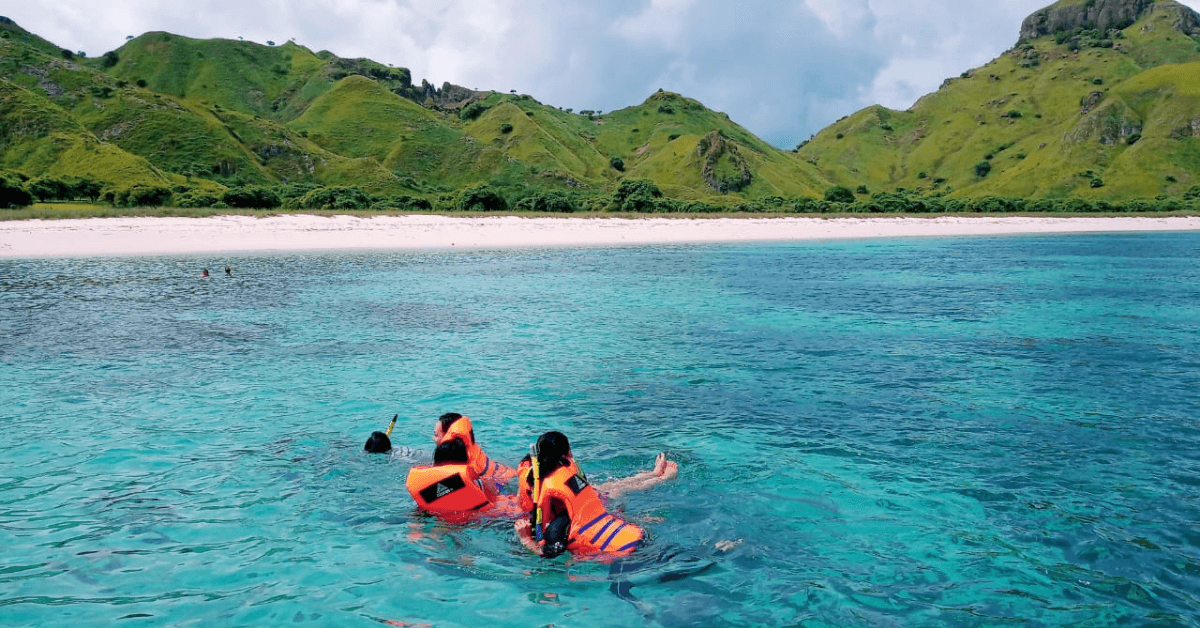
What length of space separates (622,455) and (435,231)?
4946cm

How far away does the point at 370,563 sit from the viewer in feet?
24.7

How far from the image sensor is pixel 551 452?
23.6 ft

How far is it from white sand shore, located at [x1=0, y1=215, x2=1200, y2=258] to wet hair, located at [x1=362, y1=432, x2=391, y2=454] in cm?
3821

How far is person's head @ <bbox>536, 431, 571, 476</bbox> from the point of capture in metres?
7.18

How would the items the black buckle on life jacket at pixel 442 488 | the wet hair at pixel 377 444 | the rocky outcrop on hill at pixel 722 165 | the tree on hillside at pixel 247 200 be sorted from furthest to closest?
the rocky outcrop on hill at pixel 722 165, the tree on hillside at pixel 247 200, the wet hair at pixel 377 444, the black buckle on life jacket at pixel 442 488

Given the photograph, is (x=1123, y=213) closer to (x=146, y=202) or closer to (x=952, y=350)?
(x=952, y=350)

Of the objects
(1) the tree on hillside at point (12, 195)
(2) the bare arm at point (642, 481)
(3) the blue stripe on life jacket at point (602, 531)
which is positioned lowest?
(2) the bare arm at point (642, 481)

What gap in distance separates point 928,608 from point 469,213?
67385 mm

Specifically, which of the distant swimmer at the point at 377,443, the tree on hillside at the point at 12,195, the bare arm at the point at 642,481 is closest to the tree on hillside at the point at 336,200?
the tree on hillside at the point at 12,195

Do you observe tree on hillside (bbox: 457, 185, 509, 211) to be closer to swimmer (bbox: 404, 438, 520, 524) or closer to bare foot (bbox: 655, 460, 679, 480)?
bare foot (bbox: 655, 460, 679, 480)

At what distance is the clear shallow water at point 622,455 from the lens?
22.4 ft

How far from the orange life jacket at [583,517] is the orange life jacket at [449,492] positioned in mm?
1294

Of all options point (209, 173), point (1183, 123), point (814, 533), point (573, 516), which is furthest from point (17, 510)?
point (1183, 123)

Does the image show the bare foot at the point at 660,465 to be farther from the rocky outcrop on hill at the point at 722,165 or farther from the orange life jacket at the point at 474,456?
the rocky outcrop on hill at the point at 722,165
